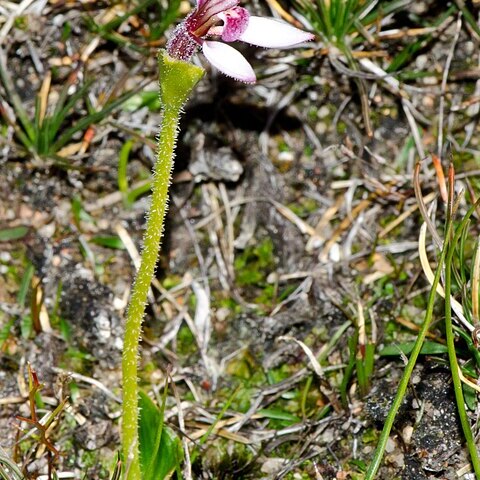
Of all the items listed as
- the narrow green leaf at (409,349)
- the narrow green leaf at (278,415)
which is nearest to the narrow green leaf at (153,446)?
the narrow green leaf at (278,415)

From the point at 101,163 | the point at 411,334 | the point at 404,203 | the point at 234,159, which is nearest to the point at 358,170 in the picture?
the point at 404,203

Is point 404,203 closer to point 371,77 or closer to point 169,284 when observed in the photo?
point 371,77

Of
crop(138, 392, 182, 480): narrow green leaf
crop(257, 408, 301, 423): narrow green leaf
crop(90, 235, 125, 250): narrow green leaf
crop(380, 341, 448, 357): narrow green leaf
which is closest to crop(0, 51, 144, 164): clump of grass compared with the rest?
crop(90, 235, 125, 250): narrow green leaf

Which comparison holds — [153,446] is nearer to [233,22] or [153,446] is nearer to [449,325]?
[449,325]

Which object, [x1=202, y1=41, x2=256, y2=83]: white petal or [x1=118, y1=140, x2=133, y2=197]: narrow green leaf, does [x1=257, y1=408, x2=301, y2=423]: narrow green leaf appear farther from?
[x1=202, y1=41, x2=256, y2=83]: white petal

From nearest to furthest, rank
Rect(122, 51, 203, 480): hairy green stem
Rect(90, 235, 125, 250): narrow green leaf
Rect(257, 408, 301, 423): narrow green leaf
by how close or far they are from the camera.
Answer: Rect(122, 51, 203, 480): hairy green stem → Rect(257, 408, 301, 423): narrow green leaf → Rect(90, 235, 125, 250): narrow green leaf
